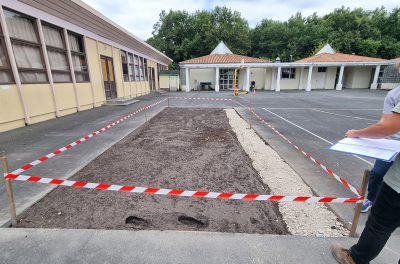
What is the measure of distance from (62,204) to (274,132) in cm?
659

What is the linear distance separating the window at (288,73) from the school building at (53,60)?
22.5 m

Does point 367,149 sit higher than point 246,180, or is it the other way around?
point 367,149

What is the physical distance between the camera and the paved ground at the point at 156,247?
7.06ft

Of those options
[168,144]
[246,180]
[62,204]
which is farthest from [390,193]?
[168,144]

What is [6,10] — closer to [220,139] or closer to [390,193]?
[220,139]

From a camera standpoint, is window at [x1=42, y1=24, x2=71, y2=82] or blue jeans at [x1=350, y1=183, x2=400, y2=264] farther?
window at [x1=42, y1=24, x2=71, y2=82]

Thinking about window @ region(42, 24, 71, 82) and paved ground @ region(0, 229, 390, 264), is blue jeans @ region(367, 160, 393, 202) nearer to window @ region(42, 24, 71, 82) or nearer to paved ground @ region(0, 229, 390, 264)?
→ paved ground @ region(0, 229, 390, 264)

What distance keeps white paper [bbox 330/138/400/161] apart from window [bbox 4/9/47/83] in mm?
9677

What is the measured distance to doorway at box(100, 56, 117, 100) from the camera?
1351cm

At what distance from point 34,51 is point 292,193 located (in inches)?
397

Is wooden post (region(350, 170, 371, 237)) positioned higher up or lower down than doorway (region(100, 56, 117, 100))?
lower down

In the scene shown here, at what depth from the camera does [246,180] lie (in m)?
3.97

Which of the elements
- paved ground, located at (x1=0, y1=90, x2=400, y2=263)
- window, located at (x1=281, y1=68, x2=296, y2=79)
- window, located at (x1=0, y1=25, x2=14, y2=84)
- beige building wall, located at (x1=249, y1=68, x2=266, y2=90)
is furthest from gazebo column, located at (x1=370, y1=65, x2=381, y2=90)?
window, located at (x1=0, y1=25, x2=14, y2=84)

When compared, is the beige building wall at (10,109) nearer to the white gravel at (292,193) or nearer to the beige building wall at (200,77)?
the white gravel at (292,193)
